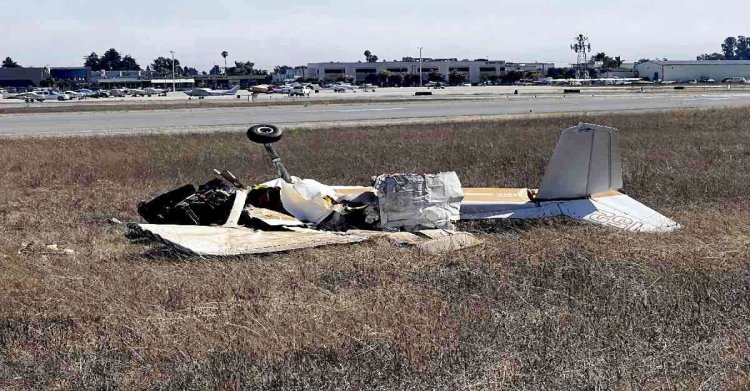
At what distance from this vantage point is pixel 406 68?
186375 millimetres

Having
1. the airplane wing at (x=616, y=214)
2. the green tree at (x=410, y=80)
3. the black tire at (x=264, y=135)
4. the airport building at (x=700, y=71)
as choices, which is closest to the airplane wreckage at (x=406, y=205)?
the airplane wing at (x=616, y=214)

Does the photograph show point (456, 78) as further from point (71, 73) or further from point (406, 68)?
point (71, 73)

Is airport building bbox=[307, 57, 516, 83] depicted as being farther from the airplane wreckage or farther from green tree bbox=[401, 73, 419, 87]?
the airplane wreckage

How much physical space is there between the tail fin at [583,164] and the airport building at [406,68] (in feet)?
549

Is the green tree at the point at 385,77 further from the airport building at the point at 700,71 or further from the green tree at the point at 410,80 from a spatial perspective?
the airport building at the point at 700,71

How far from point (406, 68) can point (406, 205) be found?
17934 cm

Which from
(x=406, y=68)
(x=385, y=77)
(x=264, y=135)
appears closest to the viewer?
(x=264, y=135)

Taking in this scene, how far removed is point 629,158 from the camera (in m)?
18.9

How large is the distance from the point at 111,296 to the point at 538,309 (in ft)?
11.8

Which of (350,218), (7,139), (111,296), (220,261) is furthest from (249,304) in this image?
(7,139)

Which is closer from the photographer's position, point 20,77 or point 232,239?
point 232,239

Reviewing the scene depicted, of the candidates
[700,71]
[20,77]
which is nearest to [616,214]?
[700,71]

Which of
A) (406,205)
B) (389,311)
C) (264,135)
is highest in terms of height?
(264,135)

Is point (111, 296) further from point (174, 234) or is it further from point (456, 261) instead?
point (456, 261)
